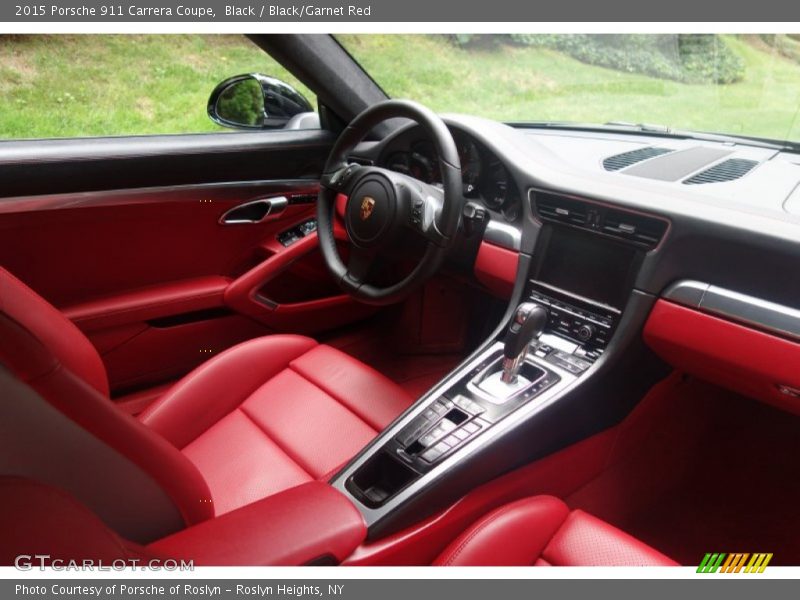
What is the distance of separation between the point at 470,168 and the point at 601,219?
0.47 m

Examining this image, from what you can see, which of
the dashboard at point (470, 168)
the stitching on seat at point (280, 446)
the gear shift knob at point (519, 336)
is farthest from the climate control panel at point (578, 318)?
the stitching on seat at point (280, 446)

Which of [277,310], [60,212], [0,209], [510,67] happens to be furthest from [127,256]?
[510,67]

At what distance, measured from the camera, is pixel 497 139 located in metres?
1.58

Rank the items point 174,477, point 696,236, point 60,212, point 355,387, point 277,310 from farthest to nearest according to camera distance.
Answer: point 277,310 < point 60,212 < point 355,387 < point 696,236 < point 174,477

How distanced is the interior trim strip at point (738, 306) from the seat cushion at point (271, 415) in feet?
2.19

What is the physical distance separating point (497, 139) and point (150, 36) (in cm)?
105

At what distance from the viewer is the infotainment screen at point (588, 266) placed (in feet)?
4.39

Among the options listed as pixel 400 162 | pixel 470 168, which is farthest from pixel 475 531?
pixel 400 162

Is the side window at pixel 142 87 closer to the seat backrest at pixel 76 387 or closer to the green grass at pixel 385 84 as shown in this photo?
the green grass at pixel 385 84

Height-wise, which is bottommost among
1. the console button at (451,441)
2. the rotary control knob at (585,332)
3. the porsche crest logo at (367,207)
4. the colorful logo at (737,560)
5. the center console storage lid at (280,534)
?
the colorful logo at (737,560)

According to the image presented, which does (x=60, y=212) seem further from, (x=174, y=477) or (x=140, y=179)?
(x=174, y=477)

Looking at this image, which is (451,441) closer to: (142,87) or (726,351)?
(726,351)

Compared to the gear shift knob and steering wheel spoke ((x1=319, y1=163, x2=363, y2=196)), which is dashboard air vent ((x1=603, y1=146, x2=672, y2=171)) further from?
steering wheel spoke ((x1=319, y1=163, x2=363, y2=196))

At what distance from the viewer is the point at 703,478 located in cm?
175
